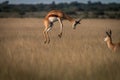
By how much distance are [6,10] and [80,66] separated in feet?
118

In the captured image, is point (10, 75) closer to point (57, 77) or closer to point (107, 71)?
point (57, 77)

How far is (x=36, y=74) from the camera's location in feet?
18.9

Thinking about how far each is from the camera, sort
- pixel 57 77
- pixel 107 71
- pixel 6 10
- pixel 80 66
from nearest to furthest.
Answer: pixel 57 77, pixel 107 71, pixel 80 66, pixel 6 10

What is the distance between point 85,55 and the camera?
7.74 meters

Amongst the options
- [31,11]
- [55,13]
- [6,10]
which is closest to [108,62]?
[55,13]

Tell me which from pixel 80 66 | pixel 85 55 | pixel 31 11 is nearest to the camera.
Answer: pixel 80 66

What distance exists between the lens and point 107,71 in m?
6.04

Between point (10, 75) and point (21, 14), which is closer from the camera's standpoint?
point (10, 75)

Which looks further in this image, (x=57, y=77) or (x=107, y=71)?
(x=107, y=71)

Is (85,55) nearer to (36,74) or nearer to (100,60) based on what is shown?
(100,60)

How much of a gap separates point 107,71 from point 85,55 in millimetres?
1724

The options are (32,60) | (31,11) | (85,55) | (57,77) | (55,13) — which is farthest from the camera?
(31,11)

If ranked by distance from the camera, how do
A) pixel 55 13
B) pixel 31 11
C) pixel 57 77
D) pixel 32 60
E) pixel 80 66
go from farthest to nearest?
pixel 31 11
pixel 55 13
pixel 32 60
pixel 80 66
pixel 57 77

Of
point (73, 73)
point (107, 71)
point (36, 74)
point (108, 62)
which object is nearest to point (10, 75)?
point (36, 74)
